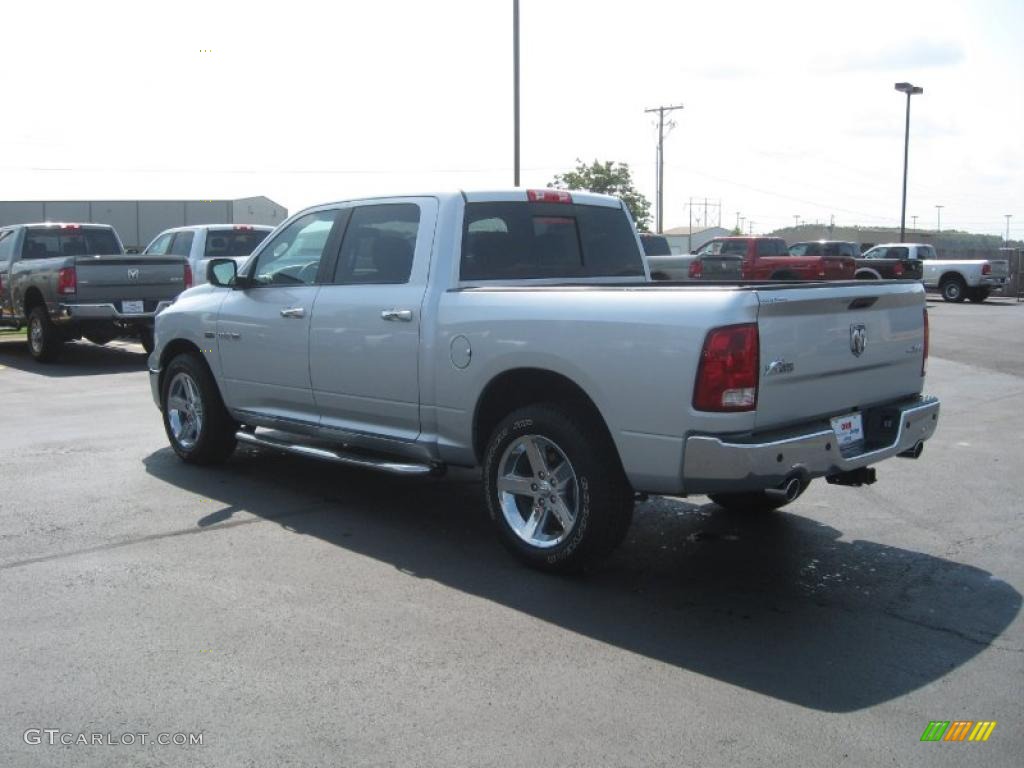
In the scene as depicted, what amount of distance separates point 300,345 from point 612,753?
3.91 m

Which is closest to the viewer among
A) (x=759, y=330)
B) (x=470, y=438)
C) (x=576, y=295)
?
(x=759, y=330)

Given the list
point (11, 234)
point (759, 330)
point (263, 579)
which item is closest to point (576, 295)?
point (759, 330)

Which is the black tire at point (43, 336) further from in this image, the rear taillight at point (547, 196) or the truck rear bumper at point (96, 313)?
the rear taillight at point (547, 196)

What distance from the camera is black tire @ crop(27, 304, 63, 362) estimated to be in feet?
49.2

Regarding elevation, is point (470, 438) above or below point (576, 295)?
below

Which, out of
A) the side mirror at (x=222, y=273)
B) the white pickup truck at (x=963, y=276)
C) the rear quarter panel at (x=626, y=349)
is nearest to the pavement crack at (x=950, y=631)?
the rear quarter panel at (x=626, y=349)

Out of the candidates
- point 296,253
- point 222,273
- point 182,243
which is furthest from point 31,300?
point 296,253

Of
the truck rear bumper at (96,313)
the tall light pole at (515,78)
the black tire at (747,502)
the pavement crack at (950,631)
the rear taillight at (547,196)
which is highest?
the tall light pole at (515,78)

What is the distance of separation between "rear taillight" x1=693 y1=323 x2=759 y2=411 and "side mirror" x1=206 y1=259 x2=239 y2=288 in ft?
13.1

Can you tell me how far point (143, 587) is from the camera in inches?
202

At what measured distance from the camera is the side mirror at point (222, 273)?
24.2 feet

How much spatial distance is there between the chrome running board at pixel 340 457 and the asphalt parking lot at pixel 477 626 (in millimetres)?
352

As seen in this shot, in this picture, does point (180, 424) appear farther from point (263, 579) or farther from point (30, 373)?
point (30, 373)

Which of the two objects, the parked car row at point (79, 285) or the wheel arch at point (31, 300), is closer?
the parked car row at point (79, 285)
